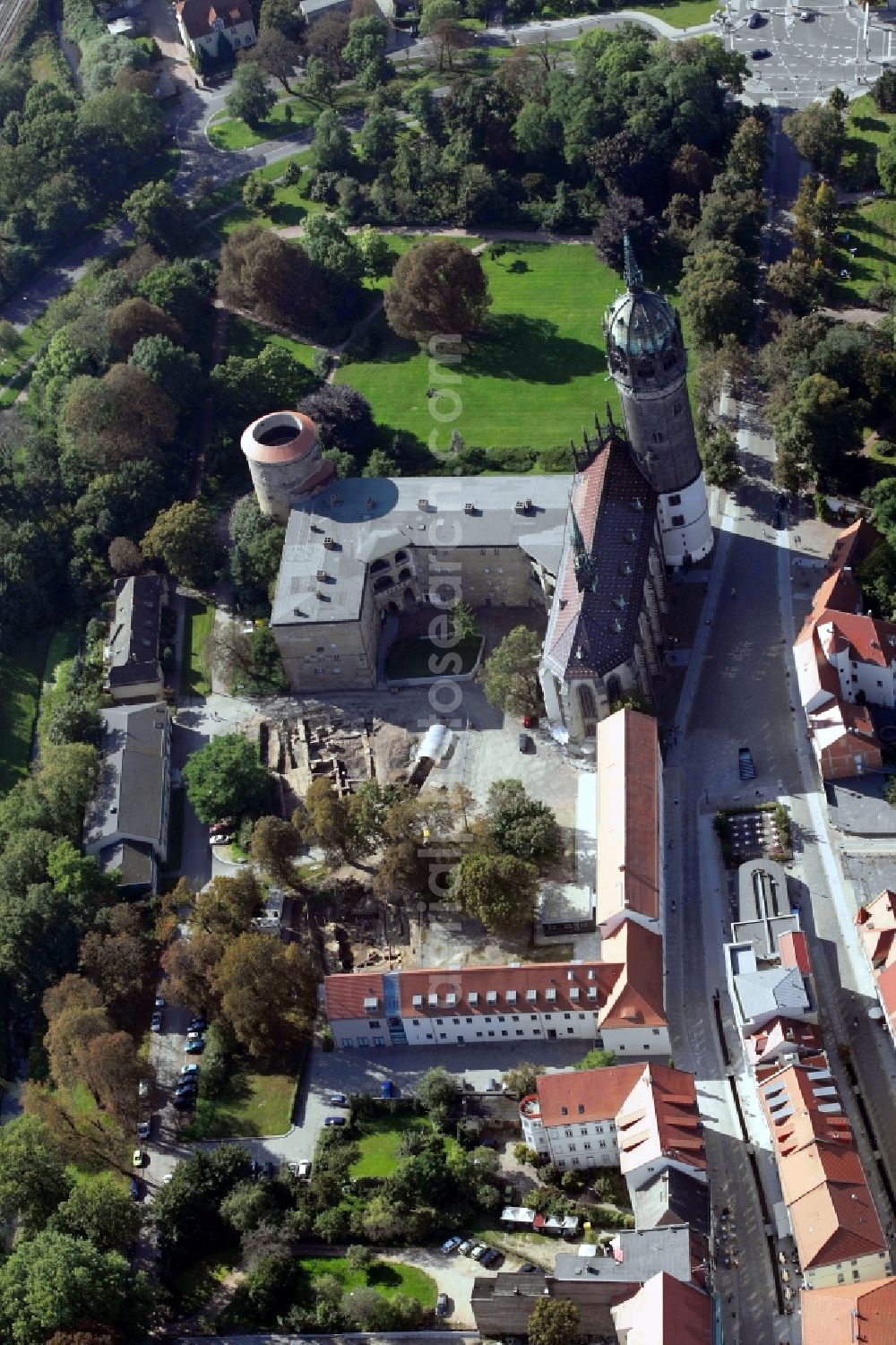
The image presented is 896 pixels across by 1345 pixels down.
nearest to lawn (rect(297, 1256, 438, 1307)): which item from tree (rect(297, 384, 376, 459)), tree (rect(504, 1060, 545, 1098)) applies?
tree (rect(504, 1060, 545, 1098))

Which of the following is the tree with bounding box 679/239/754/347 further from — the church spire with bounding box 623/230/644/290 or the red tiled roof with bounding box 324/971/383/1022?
the red tiled roof with bounding box 324/971/383/1022

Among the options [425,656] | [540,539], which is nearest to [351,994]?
[425,656]

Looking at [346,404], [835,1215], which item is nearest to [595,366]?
[346,404]

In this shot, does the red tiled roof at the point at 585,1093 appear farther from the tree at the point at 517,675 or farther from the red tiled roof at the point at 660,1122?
Result: the tree at the point at 517,675

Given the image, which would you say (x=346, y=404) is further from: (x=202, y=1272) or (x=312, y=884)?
(x=202, y=1272)

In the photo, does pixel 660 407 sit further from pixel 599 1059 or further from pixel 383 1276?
pixel 383 1276
